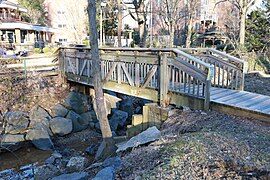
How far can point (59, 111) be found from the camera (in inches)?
372

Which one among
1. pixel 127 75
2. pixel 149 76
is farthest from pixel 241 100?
pixel 127 75

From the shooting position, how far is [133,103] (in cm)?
1130

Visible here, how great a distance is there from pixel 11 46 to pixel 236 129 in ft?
88.5

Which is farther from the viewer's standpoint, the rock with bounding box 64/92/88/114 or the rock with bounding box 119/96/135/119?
the rock with bounding box 119/96/135/119

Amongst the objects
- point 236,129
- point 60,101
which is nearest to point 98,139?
point 60,101

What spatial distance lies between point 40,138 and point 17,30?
86.5 feet

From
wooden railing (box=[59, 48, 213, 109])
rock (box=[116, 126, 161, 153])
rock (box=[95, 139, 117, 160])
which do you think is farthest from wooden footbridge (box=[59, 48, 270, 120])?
rock (box=[95, 139, 117, 160])

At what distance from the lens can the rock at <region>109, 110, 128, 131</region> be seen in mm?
9289

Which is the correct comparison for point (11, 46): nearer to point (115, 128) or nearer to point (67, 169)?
point (115, 128)

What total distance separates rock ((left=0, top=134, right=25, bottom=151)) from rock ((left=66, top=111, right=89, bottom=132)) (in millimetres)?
1906

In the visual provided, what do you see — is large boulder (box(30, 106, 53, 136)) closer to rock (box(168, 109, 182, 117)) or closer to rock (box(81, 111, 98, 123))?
rock (box(81, 111, 98, 123))

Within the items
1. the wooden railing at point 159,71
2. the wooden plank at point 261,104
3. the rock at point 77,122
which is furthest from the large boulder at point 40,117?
the wooden plank at point 261,104

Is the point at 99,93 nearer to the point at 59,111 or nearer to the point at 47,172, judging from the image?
the point at 47,172

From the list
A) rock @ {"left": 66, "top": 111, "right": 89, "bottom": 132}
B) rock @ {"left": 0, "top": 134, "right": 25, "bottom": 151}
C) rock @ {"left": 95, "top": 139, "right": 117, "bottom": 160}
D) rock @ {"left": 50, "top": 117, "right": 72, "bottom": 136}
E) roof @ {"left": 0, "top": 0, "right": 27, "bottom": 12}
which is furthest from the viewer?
roof @ {"left": 0, "top": 0, "right": 27, "bottom": 12}
